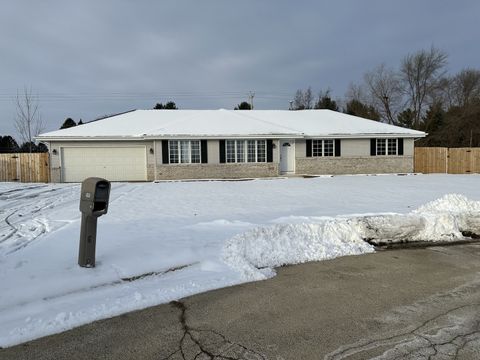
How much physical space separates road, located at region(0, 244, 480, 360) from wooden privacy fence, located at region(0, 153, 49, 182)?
2219 centimetres

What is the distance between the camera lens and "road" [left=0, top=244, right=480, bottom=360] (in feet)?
11.0

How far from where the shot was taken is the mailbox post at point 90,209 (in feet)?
16.6

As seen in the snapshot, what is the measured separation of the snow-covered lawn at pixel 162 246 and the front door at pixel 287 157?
41.0 feet

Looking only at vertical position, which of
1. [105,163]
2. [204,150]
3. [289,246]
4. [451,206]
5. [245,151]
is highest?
[204,150]

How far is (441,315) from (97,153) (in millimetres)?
22025

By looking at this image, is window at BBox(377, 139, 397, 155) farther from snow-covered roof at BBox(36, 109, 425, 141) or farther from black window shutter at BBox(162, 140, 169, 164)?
black window shutter at BBox(162, 140, 169, 164)

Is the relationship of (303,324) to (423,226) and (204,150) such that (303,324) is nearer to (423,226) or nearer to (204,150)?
(423,226)

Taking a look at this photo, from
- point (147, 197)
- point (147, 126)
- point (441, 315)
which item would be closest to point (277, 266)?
point (441, 315)

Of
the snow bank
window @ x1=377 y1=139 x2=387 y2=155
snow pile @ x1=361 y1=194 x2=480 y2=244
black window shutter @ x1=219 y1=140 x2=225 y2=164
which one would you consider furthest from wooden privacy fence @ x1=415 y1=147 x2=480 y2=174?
snow pile @ x1=361 y1=194 x2=480 y2=244

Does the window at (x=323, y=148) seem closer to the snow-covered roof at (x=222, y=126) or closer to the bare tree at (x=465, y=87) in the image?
the snow-covered roof at (x=222, y=126)

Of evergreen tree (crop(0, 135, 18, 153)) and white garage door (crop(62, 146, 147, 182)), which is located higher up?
evergreen tree (crop(0, 135, 18, 153))

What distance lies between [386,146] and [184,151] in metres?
13.3

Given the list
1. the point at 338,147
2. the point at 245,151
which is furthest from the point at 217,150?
the point at 338,147

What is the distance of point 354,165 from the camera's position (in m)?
25.2
